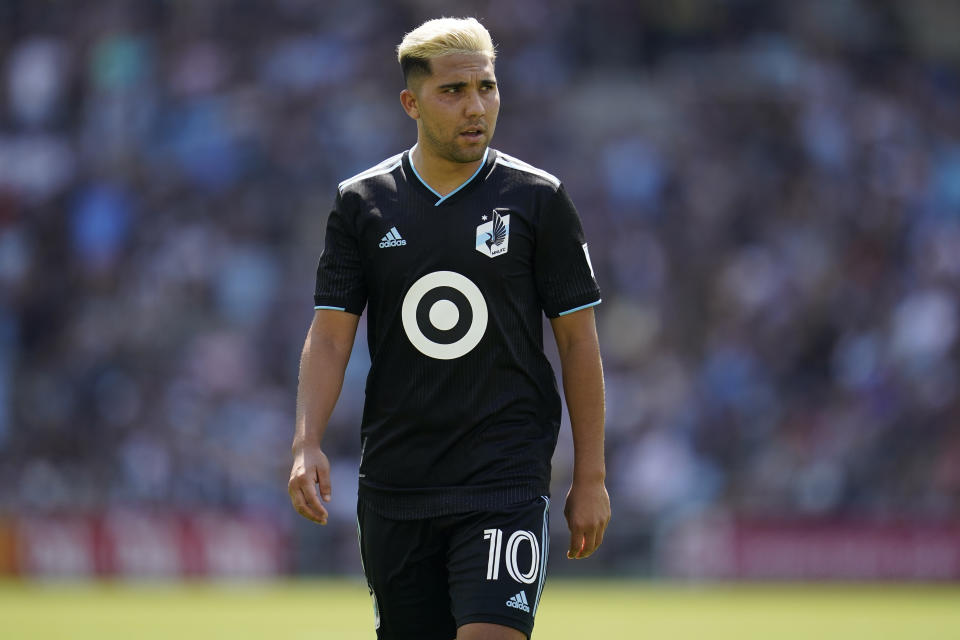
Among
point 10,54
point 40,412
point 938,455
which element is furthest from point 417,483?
point 10,54

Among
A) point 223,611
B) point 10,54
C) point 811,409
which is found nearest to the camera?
point 223,611

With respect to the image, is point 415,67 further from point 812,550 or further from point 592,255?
point 592,255

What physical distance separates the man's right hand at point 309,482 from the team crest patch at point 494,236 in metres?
0.82

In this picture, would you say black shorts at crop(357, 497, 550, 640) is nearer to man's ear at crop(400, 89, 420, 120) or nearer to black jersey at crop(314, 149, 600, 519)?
black jersey at crop(314, 149, 600, 519)

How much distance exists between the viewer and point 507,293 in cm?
509

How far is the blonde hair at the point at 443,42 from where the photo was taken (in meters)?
5.05

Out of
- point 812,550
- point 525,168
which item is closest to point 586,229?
point 812,550

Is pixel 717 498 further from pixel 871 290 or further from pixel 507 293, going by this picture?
pixel 507 293

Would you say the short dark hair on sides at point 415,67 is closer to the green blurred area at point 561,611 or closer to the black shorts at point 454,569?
the black shorts at point 454,569

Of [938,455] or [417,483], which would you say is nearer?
[417,483]

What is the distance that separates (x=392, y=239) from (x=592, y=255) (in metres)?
13.5

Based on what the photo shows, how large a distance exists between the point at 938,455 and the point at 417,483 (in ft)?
38.7

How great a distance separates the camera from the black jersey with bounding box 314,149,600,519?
199 inches

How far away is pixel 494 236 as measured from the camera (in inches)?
200
